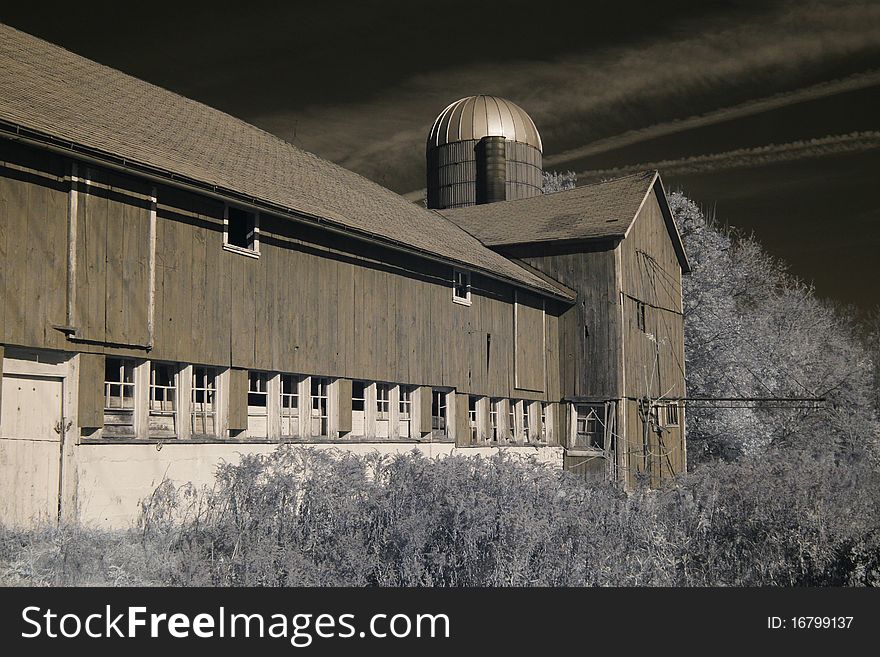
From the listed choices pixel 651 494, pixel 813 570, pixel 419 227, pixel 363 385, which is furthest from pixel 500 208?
pixel 813 570

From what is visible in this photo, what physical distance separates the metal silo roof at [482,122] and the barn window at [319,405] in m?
21.5

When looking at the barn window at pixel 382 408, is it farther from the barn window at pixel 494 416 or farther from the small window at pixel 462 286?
the barn window at pixel 494 416

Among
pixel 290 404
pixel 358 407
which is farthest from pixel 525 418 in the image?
pixel 290 404

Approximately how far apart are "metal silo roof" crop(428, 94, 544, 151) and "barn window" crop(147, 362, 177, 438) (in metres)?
24.7

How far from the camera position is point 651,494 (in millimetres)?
13555

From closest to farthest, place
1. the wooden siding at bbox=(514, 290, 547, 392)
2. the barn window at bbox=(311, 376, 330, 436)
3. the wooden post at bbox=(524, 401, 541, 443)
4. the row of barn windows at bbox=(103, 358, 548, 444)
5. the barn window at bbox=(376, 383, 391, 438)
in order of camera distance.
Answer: the row of barn windows at bbox=(103, 358, 548, 444)
the barn window at bbox=(311, 376, 330, 436)
the barn window at bbox=(376, 383, 391, 438)
the wooden siding at bbox=(514, 290, 547, 392)
the wooden post at bbox=(524, 401, 541, 443)

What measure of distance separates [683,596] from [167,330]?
8083 millimetres

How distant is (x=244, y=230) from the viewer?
15.4 metres

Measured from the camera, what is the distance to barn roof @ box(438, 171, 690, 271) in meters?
25.9

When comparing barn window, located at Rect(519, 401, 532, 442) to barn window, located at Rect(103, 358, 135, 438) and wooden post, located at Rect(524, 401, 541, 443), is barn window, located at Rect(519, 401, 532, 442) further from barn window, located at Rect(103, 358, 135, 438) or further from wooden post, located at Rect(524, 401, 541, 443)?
barn window, located at Rect(103, 358, 135, 438)

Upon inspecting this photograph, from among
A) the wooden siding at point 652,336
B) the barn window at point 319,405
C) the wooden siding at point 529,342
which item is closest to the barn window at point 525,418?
the wooden siding at point 529,342

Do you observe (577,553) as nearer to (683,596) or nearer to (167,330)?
(683,596)

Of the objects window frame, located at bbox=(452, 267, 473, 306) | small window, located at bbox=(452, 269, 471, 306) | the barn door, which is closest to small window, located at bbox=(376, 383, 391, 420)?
window frame, located at bbox=(452, 267, 473, 306)

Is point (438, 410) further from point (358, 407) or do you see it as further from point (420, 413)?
point (358, 407)
